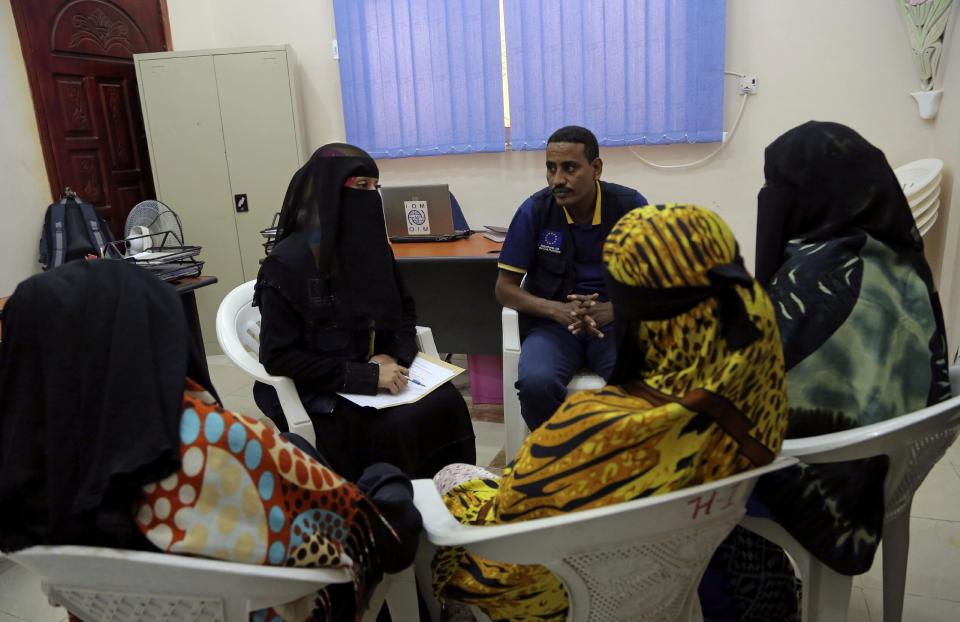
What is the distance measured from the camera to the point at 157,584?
918 millimetres

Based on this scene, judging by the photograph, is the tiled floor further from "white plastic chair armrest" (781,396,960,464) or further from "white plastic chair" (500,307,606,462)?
"white plastic chair armrest" (781,396,960,464)

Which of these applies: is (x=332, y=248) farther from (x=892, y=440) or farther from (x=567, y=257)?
(x=892, y=440)

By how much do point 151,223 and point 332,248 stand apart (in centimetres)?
230

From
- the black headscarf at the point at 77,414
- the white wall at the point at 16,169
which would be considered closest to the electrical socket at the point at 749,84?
the black headscarf at the point at 77,414

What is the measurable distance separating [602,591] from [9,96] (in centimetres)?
419

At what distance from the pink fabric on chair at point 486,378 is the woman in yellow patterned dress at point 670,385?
228 centimetres

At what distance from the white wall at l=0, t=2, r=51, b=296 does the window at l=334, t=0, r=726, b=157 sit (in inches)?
70.5

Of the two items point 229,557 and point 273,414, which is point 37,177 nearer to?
point 273,414

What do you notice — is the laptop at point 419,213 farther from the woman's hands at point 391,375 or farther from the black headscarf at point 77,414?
the black headscarf at point 77,414

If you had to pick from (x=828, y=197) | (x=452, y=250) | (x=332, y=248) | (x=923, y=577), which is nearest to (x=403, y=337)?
(x=332, y=248)

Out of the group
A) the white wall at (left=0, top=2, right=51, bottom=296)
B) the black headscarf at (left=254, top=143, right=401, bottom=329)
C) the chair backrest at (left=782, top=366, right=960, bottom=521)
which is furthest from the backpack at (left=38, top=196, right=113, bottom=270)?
the chair backrest at (left=782, top=366, right=960, bottom=521)

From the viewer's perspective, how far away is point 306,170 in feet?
6.40

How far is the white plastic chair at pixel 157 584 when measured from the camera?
2.95 ft

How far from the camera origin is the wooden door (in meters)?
3.84
